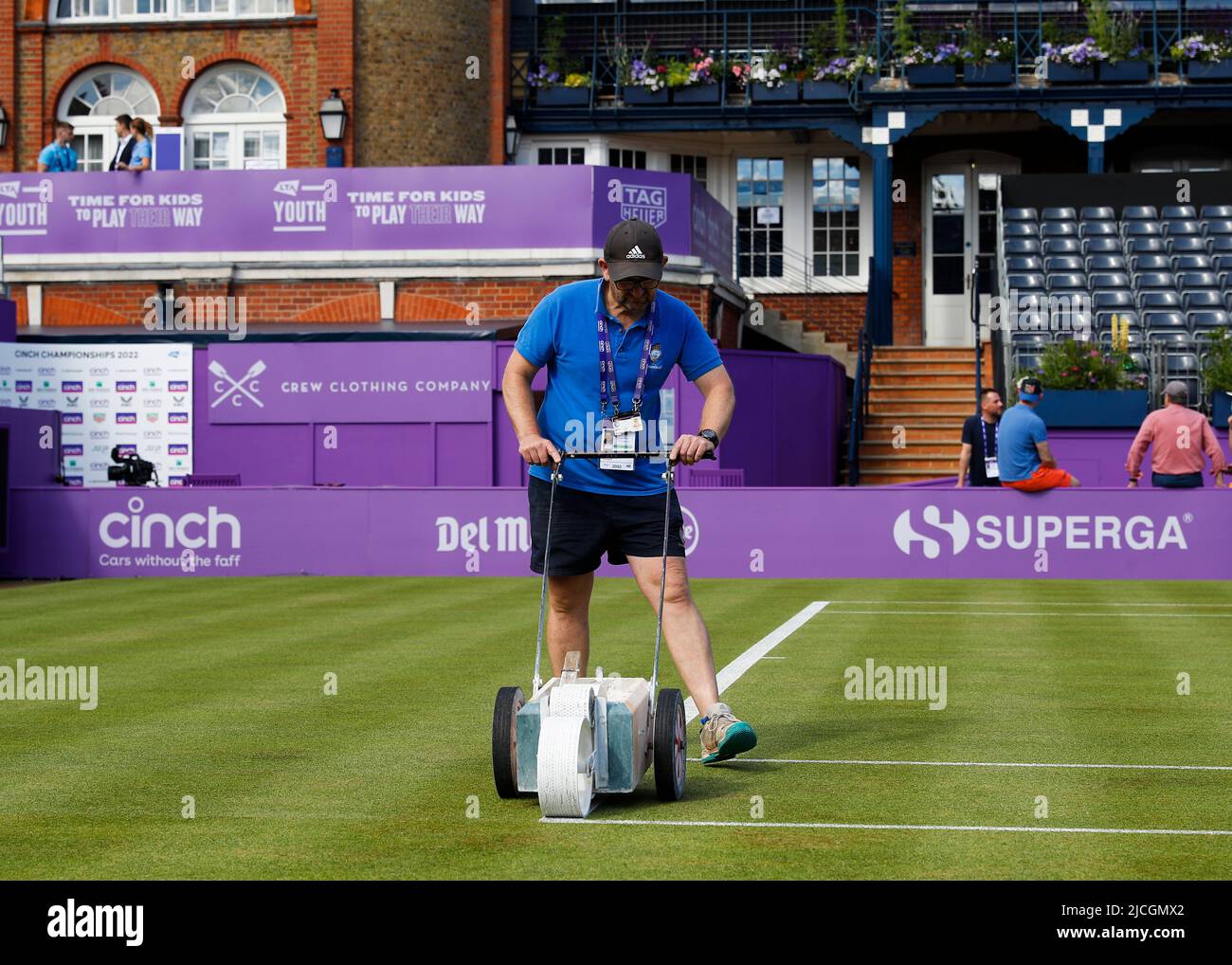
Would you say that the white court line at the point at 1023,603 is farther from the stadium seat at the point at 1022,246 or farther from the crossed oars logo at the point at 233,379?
the stadium seat at the point at 1022,246

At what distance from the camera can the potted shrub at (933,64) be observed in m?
33.5

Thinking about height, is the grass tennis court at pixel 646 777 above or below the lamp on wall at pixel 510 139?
below

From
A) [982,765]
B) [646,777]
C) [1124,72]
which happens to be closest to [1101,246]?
[1124,72]

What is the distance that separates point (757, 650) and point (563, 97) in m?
24.6

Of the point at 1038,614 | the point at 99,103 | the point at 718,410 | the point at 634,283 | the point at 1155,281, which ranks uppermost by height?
the point at 99,103

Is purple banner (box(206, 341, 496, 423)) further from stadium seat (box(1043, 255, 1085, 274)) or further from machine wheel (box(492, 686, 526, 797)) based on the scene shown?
machine wheel (box(492, 686, 526, 797))

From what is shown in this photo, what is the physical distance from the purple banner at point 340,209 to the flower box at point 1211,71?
33.9ft

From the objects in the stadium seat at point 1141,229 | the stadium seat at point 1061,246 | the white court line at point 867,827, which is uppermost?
the stadium seat at point 1141,229

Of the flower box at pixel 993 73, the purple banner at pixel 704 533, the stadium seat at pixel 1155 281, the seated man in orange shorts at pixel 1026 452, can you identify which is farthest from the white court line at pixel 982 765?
the flower box at pixel 993 73

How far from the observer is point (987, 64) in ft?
110

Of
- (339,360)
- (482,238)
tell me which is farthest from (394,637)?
(482,238)

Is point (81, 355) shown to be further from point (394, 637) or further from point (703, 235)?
point (394, 637)

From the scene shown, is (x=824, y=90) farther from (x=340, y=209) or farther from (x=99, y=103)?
Result: (x=99, y=103)

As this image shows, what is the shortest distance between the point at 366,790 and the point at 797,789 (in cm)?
157
